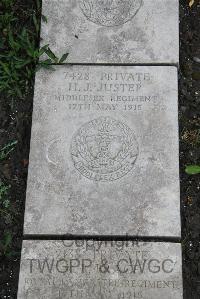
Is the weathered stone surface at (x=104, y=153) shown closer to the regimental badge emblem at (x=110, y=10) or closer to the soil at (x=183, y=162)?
the soil at (x=183, y=162)

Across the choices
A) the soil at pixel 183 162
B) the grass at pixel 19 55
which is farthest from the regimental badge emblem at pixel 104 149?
the grass at pixel 19 55

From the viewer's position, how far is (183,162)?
11.6 ft

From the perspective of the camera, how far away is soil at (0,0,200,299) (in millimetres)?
3303

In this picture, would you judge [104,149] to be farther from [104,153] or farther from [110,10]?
[110,10]

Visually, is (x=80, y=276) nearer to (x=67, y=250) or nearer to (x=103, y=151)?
(x=67, y=250)

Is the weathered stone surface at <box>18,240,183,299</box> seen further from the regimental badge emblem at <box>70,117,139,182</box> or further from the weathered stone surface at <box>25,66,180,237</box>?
the regimental badge emblem at <box>70,117,139,182</box>

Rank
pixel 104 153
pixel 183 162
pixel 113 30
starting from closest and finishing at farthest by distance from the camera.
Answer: pixel 104 153 < pixel 183 162 < pixel 113 30

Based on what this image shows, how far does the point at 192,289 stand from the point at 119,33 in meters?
1.82

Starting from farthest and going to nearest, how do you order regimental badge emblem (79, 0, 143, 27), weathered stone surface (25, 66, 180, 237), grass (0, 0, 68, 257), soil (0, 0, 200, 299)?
regimental badge emblem (79, 0, 143, 27) → grass (0, 0, 68, 257) → soil (0, 0, 200, 299) → weathered stone surface (25, 66, 180, 237)

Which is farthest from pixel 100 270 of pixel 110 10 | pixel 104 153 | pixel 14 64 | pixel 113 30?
pixel 110 10

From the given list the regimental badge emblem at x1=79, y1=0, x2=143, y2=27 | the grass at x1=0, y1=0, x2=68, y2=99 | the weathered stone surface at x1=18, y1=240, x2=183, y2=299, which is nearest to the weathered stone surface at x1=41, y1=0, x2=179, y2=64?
the regimental badge emblem at x1=79, y1=0, x2=143, y2=27

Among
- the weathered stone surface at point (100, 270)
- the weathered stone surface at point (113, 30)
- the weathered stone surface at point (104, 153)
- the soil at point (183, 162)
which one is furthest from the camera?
the weathered stone surface at point (113, 30)

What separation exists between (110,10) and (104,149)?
43.3 inches

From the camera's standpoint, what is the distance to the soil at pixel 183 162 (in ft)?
10.8
